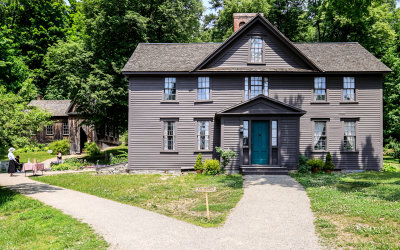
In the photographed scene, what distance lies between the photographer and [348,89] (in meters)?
20.1

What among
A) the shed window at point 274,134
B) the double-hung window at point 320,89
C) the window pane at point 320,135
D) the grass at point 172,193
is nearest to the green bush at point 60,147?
the grass at point 172,193

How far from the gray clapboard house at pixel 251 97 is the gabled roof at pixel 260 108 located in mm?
1484

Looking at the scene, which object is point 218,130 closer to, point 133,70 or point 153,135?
point 153,135

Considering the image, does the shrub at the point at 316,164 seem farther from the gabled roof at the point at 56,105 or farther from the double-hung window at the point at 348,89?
the gabled roof at the point at 56,105

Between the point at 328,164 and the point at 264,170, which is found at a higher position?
the point at 328,164

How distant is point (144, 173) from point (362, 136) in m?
14.9

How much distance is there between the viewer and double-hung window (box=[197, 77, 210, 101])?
2011 centimetres

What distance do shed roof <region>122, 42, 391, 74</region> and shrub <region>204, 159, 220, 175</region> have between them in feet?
19.9

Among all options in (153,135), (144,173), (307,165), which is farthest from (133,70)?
(307,165)

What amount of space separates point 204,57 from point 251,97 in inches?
178

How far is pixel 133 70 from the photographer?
770 inches

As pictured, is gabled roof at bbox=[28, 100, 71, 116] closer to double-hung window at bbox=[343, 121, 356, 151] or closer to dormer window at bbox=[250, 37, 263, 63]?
dormer window at bbox=[250, 37, 263, 63]

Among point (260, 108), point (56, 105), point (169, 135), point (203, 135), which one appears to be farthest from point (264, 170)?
point (56, 105)

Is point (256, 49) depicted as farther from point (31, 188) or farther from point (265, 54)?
point (31, 188)
